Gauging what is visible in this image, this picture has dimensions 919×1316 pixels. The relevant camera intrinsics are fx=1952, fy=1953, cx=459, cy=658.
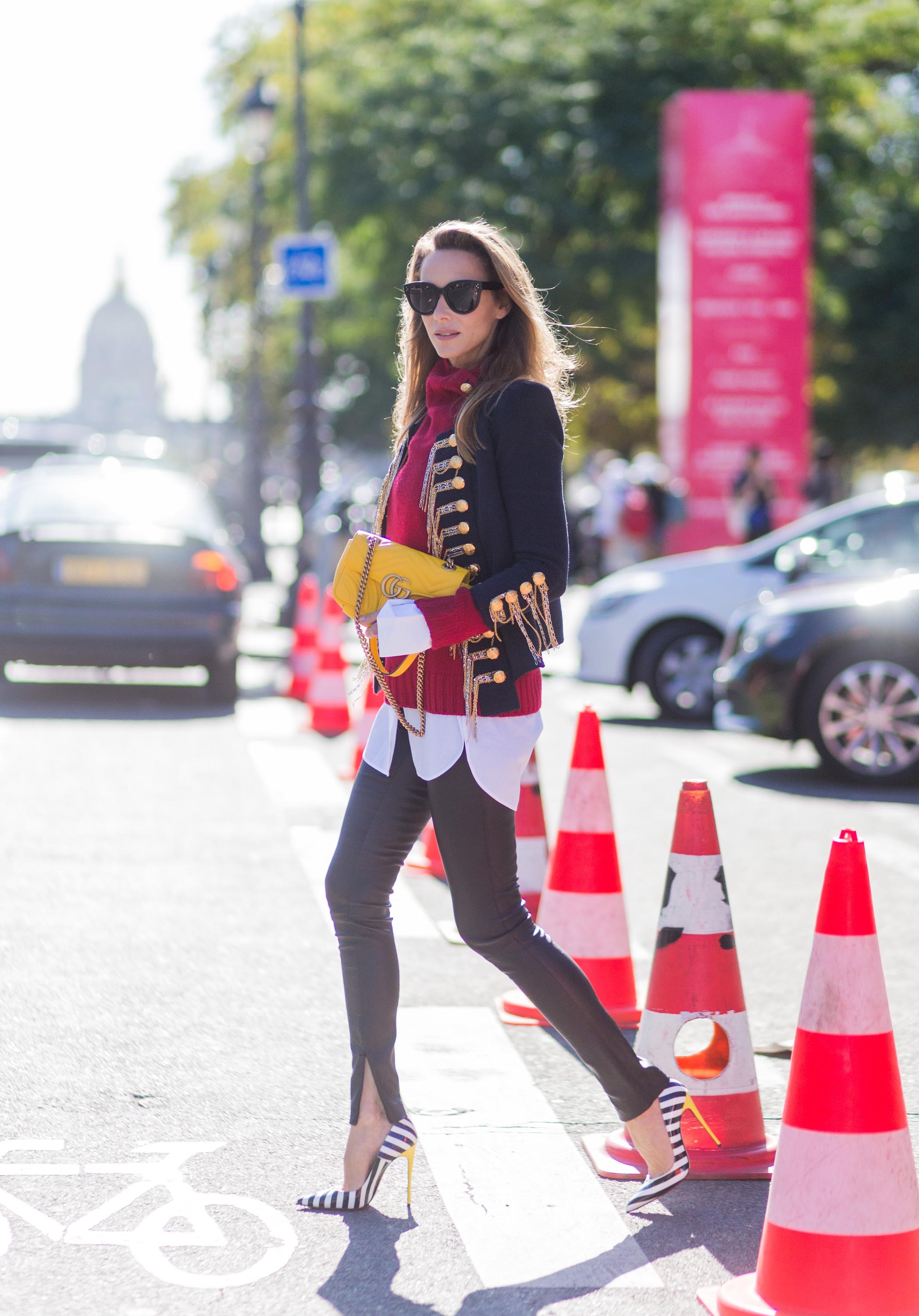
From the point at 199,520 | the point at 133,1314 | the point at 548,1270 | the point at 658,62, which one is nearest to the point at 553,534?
the point at 548,1270

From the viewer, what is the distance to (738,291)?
845 inches

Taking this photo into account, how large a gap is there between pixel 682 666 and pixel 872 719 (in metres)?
2.85

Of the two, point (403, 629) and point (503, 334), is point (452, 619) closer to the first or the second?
point (403, 629)

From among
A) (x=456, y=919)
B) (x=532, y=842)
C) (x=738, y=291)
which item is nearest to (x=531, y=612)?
(x=456, y=919)

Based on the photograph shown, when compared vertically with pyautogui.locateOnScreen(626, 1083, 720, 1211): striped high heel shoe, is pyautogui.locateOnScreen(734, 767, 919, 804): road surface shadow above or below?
below

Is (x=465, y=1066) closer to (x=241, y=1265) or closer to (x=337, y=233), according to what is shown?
(x=241, y=1265)

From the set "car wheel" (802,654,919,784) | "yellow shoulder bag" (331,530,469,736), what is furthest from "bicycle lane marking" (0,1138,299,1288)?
"car wheel" (802,654,919,784)

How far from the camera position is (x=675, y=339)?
869 inches

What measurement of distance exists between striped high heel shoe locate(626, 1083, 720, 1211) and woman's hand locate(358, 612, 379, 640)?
1.03 m

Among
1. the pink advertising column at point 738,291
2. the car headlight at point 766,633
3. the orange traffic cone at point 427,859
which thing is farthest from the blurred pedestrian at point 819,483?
the orange traffic cone at point 427,859

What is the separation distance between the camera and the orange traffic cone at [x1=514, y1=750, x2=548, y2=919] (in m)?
6.19

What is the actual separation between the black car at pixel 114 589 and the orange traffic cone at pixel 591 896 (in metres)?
7.35

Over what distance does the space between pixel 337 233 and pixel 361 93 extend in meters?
2.24

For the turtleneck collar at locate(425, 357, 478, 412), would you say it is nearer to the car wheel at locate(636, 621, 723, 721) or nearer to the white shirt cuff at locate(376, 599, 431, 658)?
the white shirt cuff at locate(376, 599, 431, 658)
